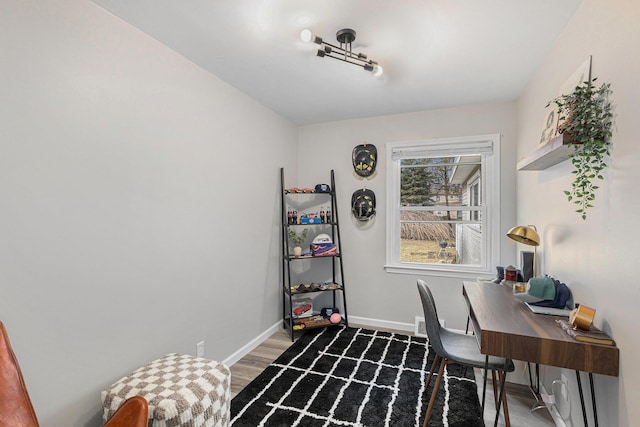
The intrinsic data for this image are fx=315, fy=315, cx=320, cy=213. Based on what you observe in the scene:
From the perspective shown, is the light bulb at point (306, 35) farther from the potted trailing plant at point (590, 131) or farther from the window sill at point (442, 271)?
A: the window sill at point (442, 271)

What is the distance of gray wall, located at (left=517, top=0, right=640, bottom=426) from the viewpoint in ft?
4.01

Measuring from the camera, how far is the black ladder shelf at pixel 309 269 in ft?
11.3

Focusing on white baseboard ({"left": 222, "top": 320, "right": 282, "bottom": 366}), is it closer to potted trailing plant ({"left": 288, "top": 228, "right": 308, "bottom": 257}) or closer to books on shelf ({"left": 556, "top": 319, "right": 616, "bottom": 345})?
potted trailing plant ({"left": 288, "top": 228, "right": 308, "bottom": 257})

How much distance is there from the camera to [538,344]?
141cm

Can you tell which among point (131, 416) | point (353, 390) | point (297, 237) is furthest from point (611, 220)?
point (297, 237)

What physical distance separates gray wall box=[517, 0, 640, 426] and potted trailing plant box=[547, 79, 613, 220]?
0.05 m

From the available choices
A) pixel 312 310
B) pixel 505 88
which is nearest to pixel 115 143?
pixel 312 310

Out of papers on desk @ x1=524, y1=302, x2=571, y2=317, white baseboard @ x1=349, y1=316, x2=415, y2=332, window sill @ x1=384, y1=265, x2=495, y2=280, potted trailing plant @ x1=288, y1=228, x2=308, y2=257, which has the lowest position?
white baseboard @ x1=349, y1=316, x2=415, y2=332

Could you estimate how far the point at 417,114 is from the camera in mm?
3459

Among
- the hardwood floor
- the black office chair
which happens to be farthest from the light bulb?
the hardwood floor

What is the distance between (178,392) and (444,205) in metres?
2.98

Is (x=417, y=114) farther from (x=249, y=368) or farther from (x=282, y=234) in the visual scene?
(x=249, y=368)

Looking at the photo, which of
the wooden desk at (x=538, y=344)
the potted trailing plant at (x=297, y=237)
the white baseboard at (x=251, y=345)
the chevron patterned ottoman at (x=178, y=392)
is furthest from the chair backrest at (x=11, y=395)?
the potted trailing plant at (x=297, y=237)

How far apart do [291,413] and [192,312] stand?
0.98 m
